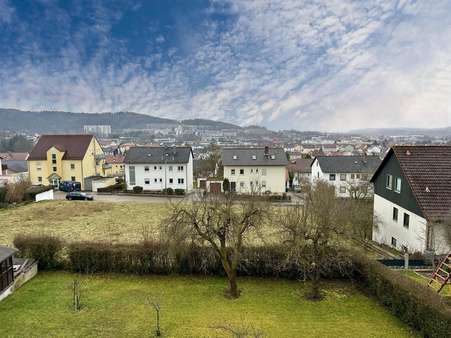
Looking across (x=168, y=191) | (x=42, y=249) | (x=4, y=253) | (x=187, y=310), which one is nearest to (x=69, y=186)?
(x=168, y=191)

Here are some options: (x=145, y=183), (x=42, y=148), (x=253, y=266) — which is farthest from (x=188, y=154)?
(x=253, y=266)

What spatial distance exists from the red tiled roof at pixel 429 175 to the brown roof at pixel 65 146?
4568 cm

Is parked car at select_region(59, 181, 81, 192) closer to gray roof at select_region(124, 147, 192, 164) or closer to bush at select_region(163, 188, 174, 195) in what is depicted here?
gray roof at select_region(124, 147, 192, 164)

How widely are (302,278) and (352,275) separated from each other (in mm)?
2278

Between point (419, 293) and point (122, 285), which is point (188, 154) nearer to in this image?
point (122, 285)

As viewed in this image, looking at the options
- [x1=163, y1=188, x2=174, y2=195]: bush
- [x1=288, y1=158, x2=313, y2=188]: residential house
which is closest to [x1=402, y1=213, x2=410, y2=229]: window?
[x1=163, y1=188, x2=174, y2=195]: bush

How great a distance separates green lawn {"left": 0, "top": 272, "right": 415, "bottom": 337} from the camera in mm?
11102

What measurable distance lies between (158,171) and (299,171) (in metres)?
27.8

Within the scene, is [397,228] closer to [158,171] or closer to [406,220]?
[406,220]

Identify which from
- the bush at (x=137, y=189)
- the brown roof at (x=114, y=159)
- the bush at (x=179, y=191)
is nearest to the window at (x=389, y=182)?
the bush at (x=179, y=191)

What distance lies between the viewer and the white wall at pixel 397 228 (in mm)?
17328

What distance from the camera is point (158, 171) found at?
4766 cm

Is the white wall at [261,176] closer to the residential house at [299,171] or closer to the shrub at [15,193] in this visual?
the residential house at [299,171]

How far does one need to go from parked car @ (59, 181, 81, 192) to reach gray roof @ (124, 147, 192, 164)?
8.97 meters
